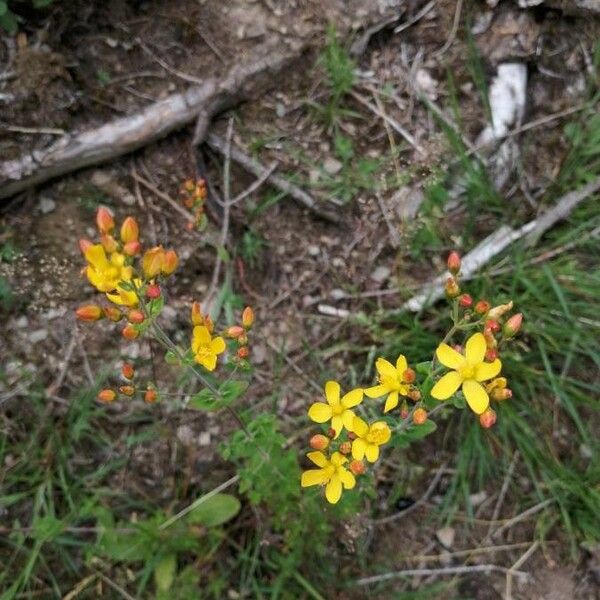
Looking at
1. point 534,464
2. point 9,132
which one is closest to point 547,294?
point 534,464

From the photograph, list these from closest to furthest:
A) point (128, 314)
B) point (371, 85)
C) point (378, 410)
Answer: point (128, 314)
point (378, 410)
point (371, 85)

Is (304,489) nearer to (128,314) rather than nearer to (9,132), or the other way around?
(128,314)

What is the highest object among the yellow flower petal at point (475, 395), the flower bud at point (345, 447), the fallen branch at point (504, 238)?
the yellow flower petal at point (475, 395)

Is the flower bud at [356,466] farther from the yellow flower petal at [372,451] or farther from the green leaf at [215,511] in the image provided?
the green leaf at [215,511]

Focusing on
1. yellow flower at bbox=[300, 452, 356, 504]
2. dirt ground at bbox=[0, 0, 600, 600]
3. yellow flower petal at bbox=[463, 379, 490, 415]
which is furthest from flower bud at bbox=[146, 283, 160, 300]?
dirt ground at bbox=[0, 0, 600, 600]

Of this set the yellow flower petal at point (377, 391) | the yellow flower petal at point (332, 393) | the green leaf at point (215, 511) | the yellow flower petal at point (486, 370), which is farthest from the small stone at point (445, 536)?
the yellow flower petal at point (486, 370)
